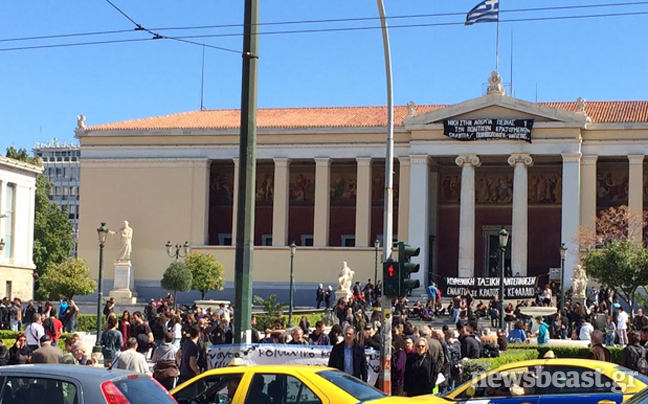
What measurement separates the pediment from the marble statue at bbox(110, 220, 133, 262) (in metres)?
16.5

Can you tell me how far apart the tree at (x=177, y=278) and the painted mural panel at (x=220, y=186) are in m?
9.49

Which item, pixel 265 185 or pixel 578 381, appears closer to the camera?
pixel 578 381

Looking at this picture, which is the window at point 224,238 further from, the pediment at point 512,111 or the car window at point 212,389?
the car window at point 212,389

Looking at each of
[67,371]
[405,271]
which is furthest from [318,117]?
[67,371]

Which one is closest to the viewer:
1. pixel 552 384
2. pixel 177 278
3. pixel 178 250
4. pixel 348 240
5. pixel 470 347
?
pixel 552 384

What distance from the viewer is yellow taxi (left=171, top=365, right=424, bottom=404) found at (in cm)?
1173

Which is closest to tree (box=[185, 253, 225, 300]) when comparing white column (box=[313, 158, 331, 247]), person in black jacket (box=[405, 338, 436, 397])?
white column (box=[313, 158, 331, 247])

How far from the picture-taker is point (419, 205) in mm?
56438

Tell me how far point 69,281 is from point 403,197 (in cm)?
1707

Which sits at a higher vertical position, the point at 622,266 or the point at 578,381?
the point at 622,266

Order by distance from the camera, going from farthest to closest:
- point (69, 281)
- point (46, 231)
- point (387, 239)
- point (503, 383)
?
point (46, 231), point (69, 281), point (387, 239), point (503, 383)

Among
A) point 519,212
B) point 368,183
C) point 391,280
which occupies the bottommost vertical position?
point 391,280

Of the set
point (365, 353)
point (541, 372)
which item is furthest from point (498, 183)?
point (541, 372)

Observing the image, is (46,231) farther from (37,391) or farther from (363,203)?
(37,391)
